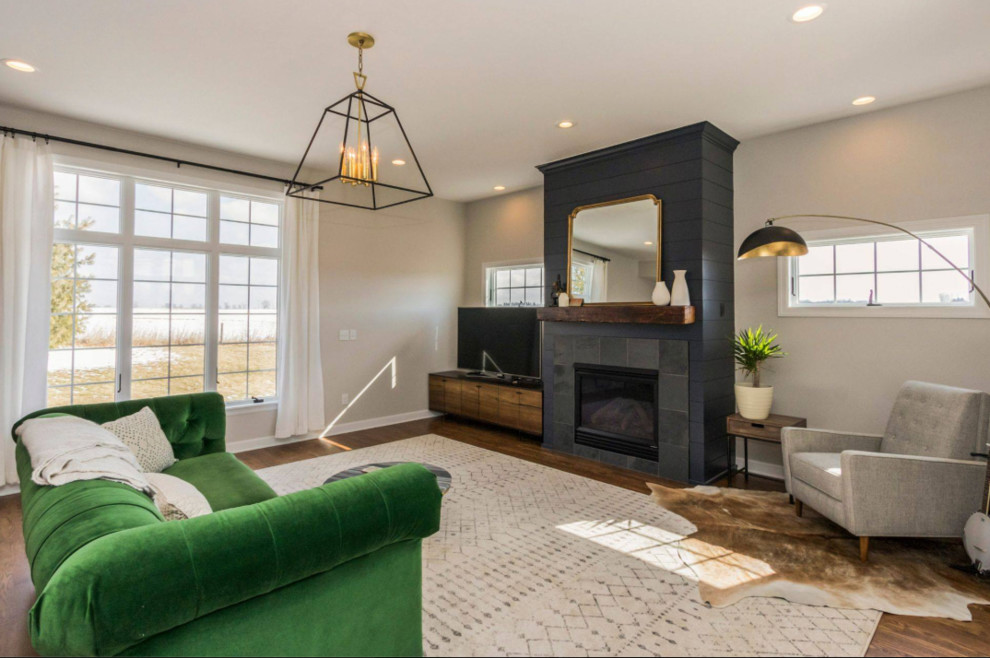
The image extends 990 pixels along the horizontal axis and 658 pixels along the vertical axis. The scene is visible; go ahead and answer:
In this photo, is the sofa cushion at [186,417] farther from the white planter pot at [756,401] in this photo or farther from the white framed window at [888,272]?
the white framed window at [888,272]

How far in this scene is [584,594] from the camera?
7.75 ft

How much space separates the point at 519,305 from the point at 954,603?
4551 millimetres

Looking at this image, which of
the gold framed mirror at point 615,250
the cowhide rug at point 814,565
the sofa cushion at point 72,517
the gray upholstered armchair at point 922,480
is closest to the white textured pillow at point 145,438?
the sofa cushion at point 72,517

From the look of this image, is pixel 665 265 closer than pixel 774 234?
No

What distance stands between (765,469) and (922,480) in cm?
155

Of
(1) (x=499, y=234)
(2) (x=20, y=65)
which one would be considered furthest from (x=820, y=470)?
(2) (x=20, y=65)

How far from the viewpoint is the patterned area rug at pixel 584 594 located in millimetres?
2014

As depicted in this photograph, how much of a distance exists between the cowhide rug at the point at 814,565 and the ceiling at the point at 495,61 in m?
2.84

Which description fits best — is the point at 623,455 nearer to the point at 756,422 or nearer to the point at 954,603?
the point at 756,422

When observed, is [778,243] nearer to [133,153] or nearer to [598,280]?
[598,280]

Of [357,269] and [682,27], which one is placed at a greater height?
[682,27]

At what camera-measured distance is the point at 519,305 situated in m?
6.18

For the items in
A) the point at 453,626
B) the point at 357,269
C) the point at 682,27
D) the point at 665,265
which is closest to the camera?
the point at 453,626

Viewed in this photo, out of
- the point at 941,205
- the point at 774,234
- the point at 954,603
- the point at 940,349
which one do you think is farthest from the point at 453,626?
the point at 941,205
